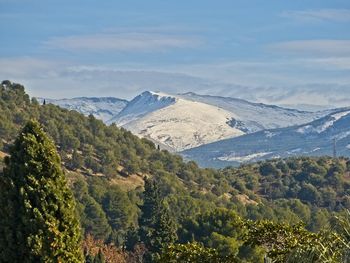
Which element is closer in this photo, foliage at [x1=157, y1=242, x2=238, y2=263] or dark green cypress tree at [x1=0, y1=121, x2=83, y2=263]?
foliage at [x1=157, y1=242, x2=238, y2=263]

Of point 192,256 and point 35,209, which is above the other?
point 35,209

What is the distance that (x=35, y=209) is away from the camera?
115 feet

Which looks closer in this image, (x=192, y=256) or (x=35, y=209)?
(x=192, y=256)

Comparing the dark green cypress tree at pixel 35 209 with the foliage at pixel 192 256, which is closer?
the foliage at pixel 192 256

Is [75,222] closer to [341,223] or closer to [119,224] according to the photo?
[341,223]

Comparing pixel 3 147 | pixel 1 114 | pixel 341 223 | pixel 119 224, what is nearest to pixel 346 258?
pixel 341 223

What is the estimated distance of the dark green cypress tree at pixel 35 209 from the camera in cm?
3488

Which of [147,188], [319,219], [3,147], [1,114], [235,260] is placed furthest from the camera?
[1,114]

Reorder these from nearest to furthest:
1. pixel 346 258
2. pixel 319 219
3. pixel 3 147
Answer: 1. pixel 346 258
2. pixel 319 219
3. pixel 3 147

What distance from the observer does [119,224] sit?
151375 mm

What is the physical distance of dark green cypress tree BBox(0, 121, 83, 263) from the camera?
3488 cm

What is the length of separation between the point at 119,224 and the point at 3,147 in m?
35.8

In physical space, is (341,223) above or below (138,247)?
above

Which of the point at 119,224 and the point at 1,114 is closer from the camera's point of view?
the point at 119,224
